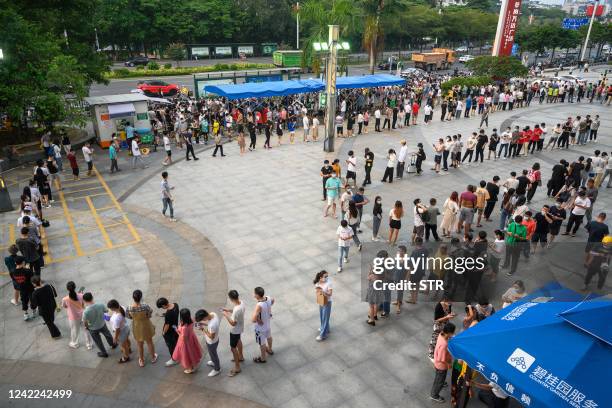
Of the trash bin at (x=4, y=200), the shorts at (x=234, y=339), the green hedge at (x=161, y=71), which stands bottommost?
the trash bin at (x=4, y=200)

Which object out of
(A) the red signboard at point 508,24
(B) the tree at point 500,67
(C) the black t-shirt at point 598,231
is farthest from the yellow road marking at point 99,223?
(A) the red signboard at point 508,24

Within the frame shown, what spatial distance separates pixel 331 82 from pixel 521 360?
17184 millimetres

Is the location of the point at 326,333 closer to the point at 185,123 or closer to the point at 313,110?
the point at 185,123

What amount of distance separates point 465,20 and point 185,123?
67.7m

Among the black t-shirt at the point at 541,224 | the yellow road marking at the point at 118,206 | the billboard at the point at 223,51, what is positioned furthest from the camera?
the billboard at the point at 223,51

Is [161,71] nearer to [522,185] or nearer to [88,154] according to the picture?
[88,154]

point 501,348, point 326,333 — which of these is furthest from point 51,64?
point 501,348

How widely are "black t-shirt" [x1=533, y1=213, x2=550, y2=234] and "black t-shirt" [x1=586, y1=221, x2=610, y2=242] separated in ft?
3.07

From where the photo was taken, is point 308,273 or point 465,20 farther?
point 465,20

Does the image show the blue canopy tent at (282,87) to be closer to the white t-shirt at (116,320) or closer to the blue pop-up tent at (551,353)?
the white t-shirt at (116,320)

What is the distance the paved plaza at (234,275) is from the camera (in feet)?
24.4

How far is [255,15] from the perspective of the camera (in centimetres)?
6644

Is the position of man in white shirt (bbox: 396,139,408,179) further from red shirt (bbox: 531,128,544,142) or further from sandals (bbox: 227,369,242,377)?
sandals (bbox: 227,369,242,377)

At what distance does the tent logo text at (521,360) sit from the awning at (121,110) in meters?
20.9
